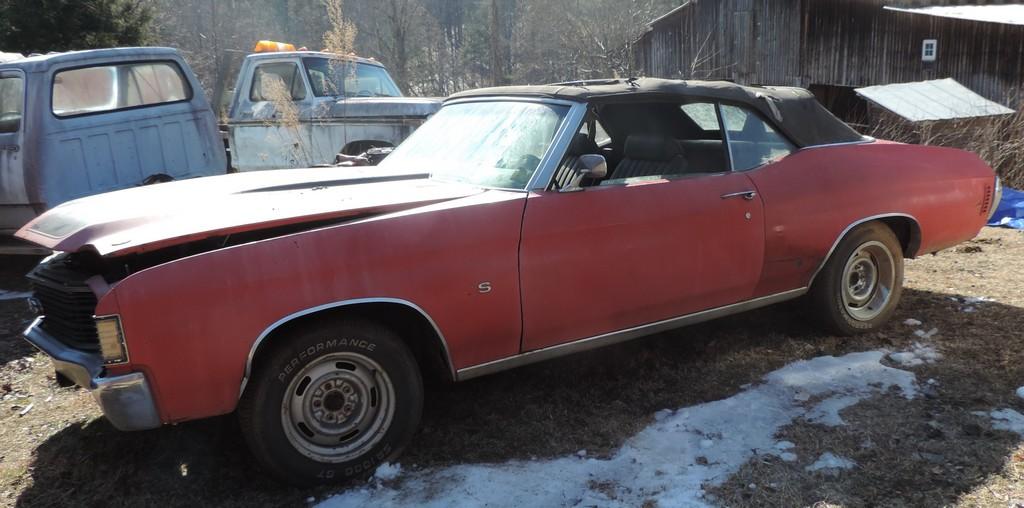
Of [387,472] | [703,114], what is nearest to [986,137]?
[703,114]

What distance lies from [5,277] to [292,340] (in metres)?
5.71

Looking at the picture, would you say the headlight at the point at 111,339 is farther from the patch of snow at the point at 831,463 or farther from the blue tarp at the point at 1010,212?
the blue tarp at the point at 1010,212

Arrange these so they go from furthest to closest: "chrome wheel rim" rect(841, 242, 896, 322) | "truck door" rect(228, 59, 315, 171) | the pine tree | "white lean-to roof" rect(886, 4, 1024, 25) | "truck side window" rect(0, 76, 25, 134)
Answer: "white lean-to roof" rect(886, 4, 1024, 25)
the pine tree
"truck door" rect(228, 59, 315, 171)
"truck side window" rect(0, 76, 25, 134)
"chrome wheel rim" rect(841, 242, 896, 322)

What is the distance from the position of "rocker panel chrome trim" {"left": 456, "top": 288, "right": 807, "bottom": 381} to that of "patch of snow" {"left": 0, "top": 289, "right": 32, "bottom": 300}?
193 inches

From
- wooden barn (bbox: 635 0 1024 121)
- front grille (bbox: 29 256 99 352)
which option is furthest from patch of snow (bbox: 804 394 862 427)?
wooden barn (bbox: 635 0 1024 121)

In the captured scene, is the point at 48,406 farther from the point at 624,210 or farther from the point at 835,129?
the point at 835,129

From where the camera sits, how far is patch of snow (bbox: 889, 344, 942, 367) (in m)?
4.22

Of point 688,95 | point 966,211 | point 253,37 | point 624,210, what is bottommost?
point 966,211

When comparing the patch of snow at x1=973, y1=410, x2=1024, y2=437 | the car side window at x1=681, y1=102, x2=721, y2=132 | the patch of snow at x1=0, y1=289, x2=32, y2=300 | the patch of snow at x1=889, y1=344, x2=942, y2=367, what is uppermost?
the car side window at x1=681, y1=102, x2=721, y2=132

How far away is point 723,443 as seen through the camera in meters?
3.36

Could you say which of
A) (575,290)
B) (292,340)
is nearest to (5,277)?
(292,340)

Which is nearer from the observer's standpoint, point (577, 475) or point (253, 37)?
point (577, 475)

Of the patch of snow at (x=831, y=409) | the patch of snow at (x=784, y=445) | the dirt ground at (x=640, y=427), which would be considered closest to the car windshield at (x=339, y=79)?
the dirt ground at (x=640, y=427)

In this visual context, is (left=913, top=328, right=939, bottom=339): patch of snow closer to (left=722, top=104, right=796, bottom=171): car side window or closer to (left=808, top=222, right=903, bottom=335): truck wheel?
(left=808, top=222, right=903, bottom=335): truck wheel
